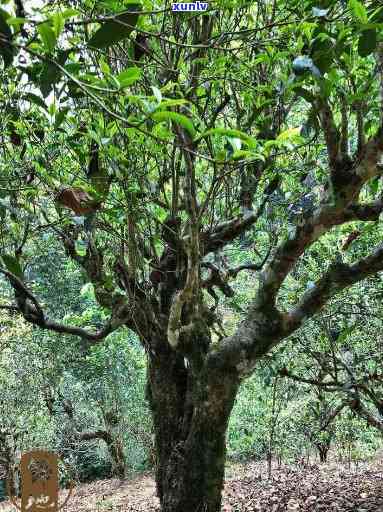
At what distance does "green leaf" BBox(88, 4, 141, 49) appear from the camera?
100 centimetres

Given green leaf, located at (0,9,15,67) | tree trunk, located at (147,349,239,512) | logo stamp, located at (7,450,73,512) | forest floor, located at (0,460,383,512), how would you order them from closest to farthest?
1. green leaf, located at (0,9,15,67)
2. tree trunk, located at (147,349,239,512)
3. logo stamp, located at (7,450,73,512)
4. forest floor, located at (0,460,383,512)

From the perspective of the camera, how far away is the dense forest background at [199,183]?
1.48 metres

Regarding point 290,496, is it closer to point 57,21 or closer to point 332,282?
point 332,282

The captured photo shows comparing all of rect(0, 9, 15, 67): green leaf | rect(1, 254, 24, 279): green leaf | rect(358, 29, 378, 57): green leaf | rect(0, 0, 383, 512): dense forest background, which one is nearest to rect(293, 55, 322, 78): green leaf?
rect(0, 0, 383, 512): dense forest background

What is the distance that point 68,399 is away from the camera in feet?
31.6

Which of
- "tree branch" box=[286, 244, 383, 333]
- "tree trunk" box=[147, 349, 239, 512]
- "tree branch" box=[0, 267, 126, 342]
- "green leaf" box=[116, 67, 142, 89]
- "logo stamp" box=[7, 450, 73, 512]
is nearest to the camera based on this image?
"green leaf" box=[116, 67, 142, 89]

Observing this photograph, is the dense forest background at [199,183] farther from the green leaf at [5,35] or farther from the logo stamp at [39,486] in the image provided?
the logo stamp at [39,486]

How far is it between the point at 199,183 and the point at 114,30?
117 inches

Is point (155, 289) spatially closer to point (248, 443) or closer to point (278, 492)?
point (278, 492)

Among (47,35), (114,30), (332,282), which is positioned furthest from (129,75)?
(332,282)

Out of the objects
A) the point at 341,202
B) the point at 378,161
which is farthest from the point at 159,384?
the point at 378,161

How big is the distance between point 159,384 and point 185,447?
605 millimetres

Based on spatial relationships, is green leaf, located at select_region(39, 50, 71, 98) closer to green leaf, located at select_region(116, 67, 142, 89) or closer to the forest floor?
green leaf, located at select_region(116, 67, 142, 89)

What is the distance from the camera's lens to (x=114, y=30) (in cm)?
101
